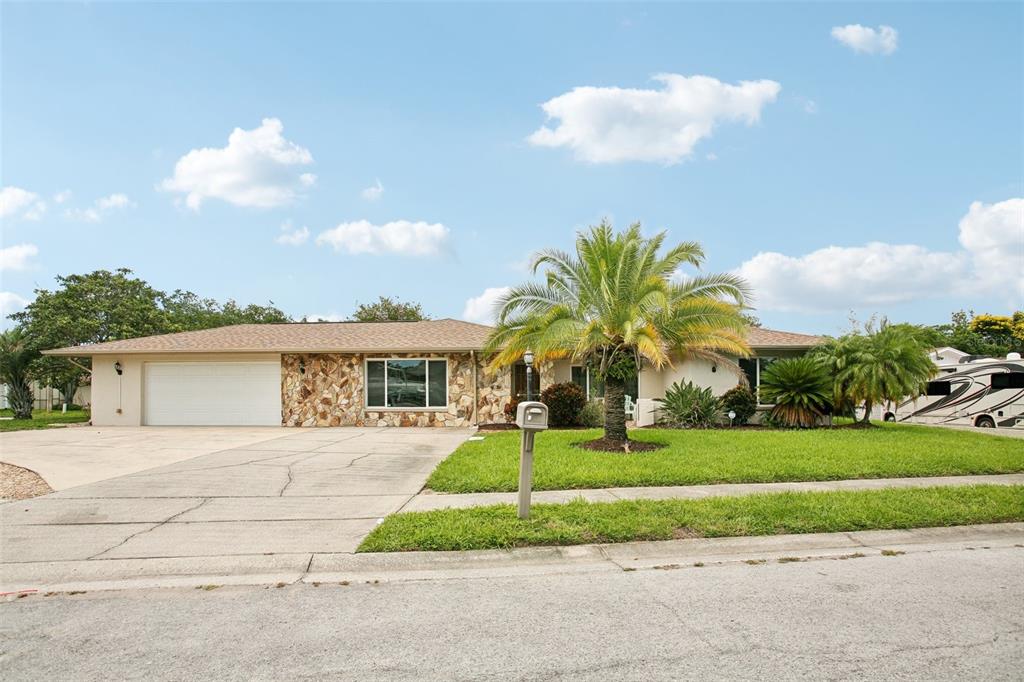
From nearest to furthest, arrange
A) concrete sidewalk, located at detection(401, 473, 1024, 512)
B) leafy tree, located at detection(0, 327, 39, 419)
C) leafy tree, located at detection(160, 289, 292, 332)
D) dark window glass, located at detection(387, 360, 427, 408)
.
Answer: concrete sidewalk, located at detection(401, 473, 1024, 512) < dark window glass, located at detection(387, 360, 427, 408) < leafy tree, located at detection(0, 327, 39, 419) < leafy tree, located at detection(160, 289, 292, 332)

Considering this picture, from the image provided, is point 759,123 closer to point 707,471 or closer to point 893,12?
point 893,12

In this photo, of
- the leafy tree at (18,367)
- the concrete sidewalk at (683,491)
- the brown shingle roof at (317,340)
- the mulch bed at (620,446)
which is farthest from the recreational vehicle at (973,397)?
the leafy tree at (18,367)

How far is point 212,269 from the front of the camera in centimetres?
2452

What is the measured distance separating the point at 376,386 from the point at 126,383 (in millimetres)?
8821

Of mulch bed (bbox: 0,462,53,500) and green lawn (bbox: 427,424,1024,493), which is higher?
green lawn (bbox: 427,424,1024,493)

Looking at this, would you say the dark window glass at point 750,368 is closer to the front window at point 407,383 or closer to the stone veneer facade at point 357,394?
the stone veneer facade at point 357,394

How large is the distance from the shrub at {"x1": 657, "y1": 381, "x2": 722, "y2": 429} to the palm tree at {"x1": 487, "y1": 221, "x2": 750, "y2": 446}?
3.33 metres

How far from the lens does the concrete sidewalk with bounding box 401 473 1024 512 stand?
7879mm

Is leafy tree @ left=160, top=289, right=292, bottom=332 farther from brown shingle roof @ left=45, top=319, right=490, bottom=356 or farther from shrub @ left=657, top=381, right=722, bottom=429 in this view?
shrub @ left=657, top=381, right=722, bottom=429

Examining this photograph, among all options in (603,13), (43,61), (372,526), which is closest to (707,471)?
(372,526)

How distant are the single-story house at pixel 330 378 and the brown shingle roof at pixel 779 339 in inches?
1.3

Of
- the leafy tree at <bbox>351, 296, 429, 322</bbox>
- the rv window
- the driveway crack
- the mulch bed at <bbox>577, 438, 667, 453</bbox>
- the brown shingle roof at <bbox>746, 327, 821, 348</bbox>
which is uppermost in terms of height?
the leafy tree at <bbox>351, 296, 429, 322</bbox>

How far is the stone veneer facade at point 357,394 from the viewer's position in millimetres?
19484

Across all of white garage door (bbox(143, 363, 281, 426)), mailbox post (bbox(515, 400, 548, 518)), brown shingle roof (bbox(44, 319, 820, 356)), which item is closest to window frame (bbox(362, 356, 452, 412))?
brown shingle roof (bbox(44, 319, 820, 356))
